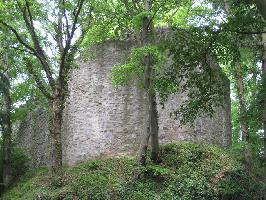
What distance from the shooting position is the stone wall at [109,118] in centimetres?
1531

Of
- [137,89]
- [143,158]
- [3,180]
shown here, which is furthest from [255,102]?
[3,180]

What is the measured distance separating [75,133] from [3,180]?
135 inches

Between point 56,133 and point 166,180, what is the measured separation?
3.74 meters

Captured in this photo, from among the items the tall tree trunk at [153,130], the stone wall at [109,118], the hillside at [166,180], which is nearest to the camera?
the hillside at [166,180]

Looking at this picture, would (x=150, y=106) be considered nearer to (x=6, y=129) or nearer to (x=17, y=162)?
(x=6, y=129)

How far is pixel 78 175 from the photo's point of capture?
1341cm

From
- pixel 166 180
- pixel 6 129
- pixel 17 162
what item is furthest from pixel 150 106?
pixel 17 162

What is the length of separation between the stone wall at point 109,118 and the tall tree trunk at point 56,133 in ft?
8.12

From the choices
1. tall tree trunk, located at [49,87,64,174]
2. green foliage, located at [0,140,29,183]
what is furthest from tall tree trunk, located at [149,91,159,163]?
green foliage, located at [0,140,29,183]

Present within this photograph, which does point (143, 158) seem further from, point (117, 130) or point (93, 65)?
point (93, 65)

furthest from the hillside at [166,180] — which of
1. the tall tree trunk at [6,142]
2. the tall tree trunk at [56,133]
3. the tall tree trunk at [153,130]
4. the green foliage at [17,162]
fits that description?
the green foliage at [17,162]

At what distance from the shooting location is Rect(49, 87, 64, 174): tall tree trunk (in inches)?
522

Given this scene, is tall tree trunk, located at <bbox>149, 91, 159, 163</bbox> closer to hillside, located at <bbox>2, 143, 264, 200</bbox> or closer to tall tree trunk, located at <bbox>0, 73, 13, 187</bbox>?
hillside, located at <bbox>2, 143, 264, 200</bbox>

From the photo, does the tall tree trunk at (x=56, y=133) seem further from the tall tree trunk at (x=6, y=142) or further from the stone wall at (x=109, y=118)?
the tall tree trunk at (x=6, y=142)
